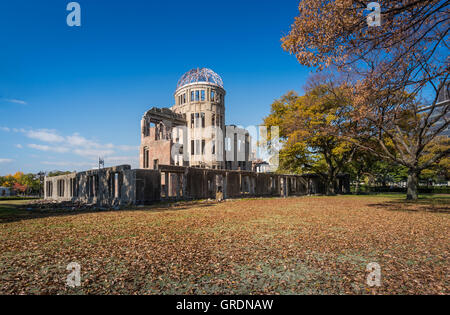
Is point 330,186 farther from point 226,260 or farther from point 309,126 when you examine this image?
point 226,260

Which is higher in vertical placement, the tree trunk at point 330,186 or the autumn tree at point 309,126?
the autumn tree at point 309,126

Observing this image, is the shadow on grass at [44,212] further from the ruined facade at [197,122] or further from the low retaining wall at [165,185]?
the ruined facade at [197,122]

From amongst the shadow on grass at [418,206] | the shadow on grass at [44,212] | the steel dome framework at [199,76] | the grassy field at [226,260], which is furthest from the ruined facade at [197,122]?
the grassy field at [226,260]

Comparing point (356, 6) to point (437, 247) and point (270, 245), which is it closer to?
point (437, 247)

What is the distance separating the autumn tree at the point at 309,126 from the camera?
27281 millimetres

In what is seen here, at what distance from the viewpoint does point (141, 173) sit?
20.8 m

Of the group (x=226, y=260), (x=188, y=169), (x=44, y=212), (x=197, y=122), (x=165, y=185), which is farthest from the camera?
(x=197, y=122)

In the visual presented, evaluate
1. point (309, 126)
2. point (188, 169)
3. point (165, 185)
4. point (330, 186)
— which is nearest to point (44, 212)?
point (165, 185)

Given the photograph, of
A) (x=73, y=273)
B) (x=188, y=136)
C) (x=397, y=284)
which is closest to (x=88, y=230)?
(x=73, y=273)

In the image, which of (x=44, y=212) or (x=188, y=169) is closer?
(x=44, y=212)

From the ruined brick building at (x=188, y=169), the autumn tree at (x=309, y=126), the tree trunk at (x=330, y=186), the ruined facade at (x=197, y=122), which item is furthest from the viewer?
the ruined facade at (x=197, y=122)

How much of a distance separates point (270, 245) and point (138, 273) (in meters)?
3.34

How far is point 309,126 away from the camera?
2673 centimetres

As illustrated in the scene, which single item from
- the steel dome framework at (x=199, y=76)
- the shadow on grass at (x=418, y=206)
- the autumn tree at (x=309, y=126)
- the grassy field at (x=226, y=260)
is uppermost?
the steel dome framework at (x=199, y=76)
